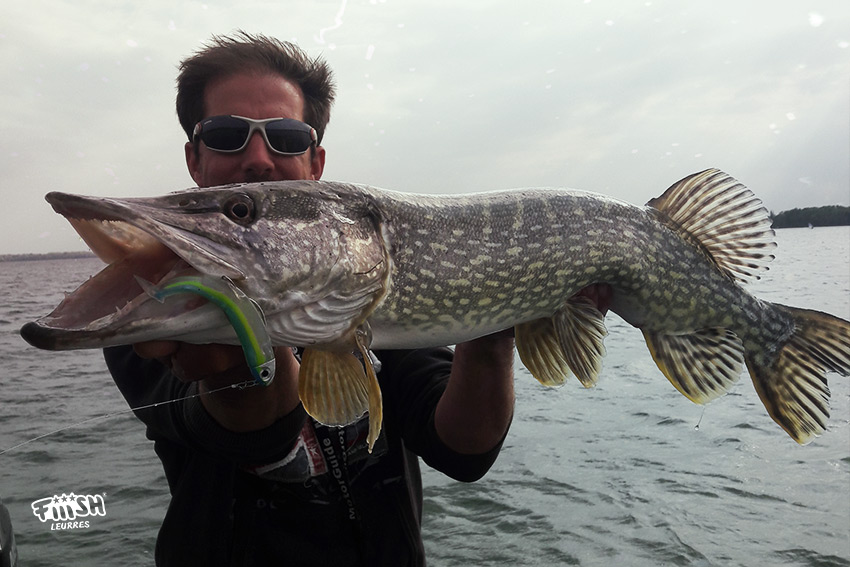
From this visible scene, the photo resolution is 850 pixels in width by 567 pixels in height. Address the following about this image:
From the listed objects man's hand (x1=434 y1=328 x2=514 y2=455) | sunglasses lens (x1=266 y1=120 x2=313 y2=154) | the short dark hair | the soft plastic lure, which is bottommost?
man's hand (x1=434 y1=328 x2=514 y2=455)

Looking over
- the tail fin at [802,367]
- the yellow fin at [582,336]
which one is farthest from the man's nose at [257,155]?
the tail fin at [802,367]

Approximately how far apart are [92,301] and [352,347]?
1.70ft

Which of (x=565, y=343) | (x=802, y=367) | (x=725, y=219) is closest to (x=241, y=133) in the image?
(x=565, y=343)

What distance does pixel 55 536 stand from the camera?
3146 mm

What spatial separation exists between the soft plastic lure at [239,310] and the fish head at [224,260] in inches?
0.9

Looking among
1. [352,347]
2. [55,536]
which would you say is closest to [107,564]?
[55,536]

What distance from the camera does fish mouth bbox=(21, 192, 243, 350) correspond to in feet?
2.97

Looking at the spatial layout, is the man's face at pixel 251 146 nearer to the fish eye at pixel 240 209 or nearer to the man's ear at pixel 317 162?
the man's ear at pixel 317 162

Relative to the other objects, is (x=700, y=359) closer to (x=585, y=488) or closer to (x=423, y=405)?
(x=423, y=405)

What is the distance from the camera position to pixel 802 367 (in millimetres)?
1819

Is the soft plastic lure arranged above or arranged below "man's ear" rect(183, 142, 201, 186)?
below

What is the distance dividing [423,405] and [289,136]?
3.45 ft

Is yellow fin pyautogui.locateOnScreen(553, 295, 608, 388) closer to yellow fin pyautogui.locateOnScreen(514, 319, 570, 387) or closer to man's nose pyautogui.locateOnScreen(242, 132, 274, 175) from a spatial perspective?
yellow fin pyautogui.locateOnScreen(514, 319, 570, 387)

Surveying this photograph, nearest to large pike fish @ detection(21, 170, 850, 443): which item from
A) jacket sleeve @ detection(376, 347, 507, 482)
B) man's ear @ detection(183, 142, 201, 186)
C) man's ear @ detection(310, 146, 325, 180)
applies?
jacket sleeve @ detection(376, 347, 507, 482)
